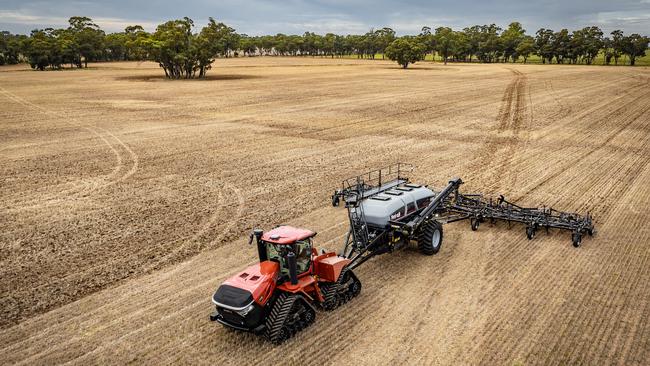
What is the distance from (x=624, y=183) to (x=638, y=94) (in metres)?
47.2

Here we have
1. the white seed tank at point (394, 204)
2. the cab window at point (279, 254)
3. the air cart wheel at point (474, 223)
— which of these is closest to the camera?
the cab window at point (279, 254)

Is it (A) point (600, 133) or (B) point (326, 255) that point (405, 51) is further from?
(B) point (326, 255)

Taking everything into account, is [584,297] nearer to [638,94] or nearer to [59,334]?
[59,334]

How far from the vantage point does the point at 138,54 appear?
8900 cm

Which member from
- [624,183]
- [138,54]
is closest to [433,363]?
[624,183]

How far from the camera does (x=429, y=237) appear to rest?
593 inches

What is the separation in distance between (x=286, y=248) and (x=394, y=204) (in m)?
5.14

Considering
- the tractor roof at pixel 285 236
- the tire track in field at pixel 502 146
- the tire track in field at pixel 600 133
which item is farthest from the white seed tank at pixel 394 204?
the tire track in field at pixel 502 146

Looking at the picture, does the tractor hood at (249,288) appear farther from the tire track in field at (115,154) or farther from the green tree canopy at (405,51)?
the green tree canopy at (405,51)

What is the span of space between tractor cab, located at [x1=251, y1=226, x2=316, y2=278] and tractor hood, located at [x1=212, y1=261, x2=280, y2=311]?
239mm

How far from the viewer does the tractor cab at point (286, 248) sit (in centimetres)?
1087

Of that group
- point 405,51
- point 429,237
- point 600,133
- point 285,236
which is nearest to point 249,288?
point 285,236

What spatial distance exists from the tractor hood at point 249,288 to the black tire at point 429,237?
587 centimetres

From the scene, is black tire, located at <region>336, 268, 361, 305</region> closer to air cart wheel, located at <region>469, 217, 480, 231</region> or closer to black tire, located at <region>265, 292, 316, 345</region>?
black tire, located at <region>265, 292, 316, 345</region>
